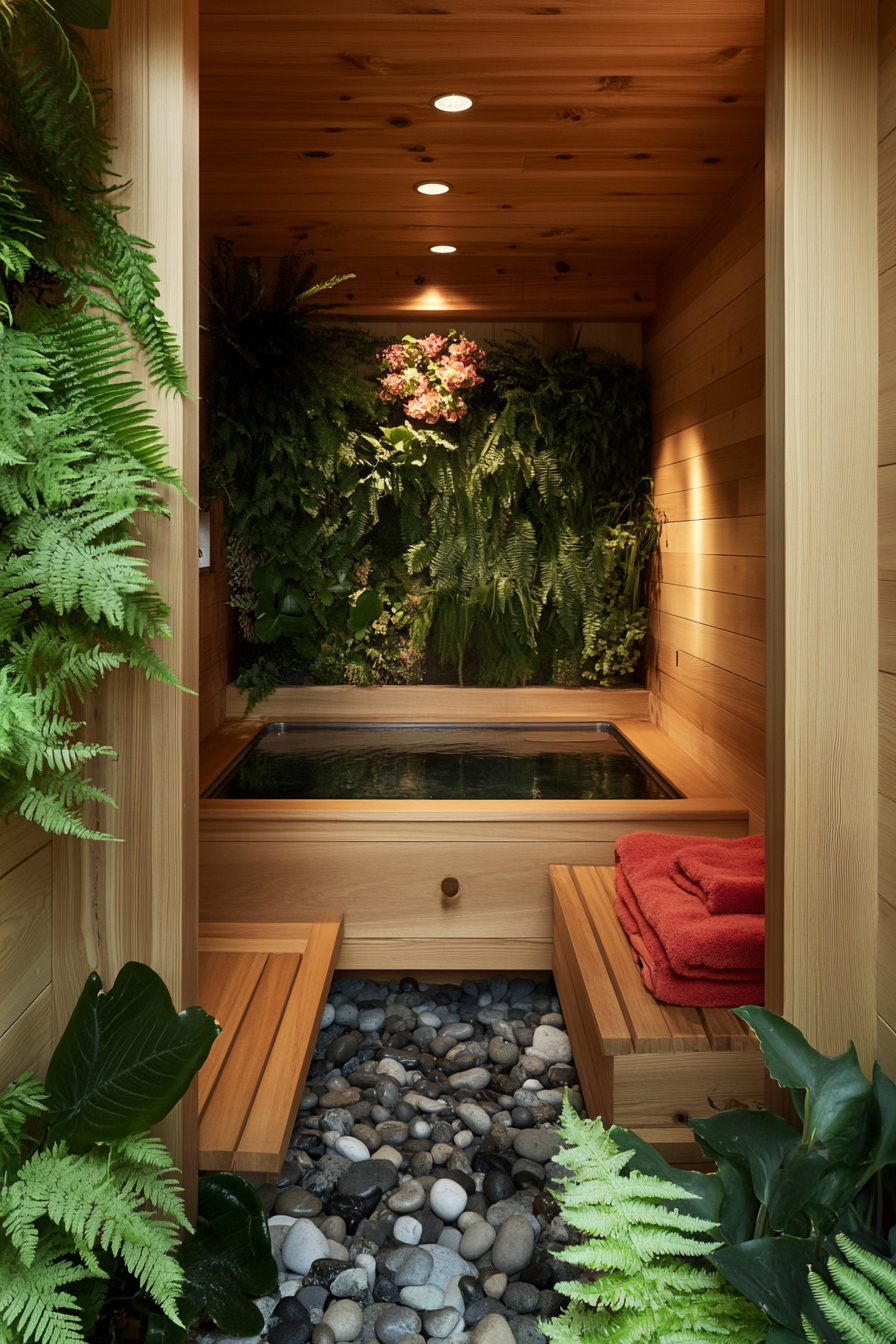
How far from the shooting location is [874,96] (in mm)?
1429

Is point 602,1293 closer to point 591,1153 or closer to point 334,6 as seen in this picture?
point 591,1153

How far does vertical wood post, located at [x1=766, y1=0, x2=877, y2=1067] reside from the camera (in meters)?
1.43

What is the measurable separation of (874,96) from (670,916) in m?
1.46

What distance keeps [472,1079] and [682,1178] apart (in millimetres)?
1197

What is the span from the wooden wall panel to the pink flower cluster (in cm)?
321

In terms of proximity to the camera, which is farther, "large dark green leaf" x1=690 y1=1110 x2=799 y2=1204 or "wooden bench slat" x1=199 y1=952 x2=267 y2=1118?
"wooden bench slat" x1=199 y1=952 x2=267 y2=1118

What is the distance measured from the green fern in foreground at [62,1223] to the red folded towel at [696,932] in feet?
3.50

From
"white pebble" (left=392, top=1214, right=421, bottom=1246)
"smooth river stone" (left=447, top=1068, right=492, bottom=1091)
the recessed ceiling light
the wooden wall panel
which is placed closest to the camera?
the wooden wall panel

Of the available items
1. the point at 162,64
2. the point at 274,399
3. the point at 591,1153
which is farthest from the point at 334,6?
the point at 591,1153

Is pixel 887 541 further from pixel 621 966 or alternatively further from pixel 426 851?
pixel 426 851

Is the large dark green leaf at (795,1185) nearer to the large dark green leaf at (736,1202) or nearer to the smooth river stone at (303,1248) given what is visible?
the large dark green leaf at (736,1202)

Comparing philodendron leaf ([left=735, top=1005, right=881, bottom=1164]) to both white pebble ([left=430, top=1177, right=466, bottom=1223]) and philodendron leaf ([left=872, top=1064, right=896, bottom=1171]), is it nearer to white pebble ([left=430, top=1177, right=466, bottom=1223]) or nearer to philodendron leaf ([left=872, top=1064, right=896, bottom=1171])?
philodendron leaf ([left=872, top=1064, right=896, bottom=1171])

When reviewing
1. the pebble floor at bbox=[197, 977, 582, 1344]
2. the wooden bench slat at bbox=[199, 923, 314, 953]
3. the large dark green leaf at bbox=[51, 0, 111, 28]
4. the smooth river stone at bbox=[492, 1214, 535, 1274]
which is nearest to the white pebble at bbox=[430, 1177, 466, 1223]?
the pebble floor at bbox=[197, 977, 582, 1344]

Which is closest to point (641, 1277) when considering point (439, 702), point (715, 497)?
point (715, 497)
